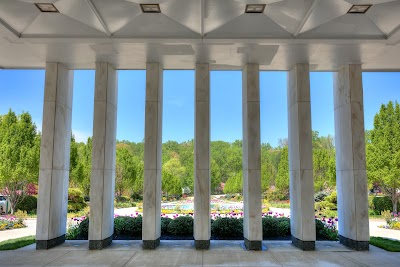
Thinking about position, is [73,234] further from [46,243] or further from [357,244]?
[357,244]

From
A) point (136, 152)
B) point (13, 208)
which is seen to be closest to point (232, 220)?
point (136, 152)

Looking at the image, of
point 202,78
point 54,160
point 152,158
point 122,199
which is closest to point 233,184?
point 122,199

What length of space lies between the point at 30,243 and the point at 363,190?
1082cm

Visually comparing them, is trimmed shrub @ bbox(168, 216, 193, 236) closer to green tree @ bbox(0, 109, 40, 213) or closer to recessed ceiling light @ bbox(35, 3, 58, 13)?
recessed ceiling light @ bbox(35, 3, 58, 13)

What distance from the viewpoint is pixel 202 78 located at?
1035 cm

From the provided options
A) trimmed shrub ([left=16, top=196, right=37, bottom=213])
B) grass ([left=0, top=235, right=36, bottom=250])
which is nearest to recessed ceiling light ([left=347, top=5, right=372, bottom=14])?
grass ([left=0, top=235, right=36, bottom=250])

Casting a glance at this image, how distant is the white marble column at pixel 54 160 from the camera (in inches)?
384

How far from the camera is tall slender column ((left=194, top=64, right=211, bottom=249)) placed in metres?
9.71

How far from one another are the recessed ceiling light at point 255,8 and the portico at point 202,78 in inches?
3.5

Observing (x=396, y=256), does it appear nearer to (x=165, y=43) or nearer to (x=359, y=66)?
(x=359, y=66)

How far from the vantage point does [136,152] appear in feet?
66.3

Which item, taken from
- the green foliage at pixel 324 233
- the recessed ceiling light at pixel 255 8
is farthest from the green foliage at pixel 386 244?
the recessed ceiling light at pixel 255 8

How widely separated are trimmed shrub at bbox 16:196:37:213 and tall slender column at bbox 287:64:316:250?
1692 centimetres

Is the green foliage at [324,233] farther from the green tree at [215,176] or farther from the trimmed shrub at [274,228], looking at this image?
the green tree at [215,176]
